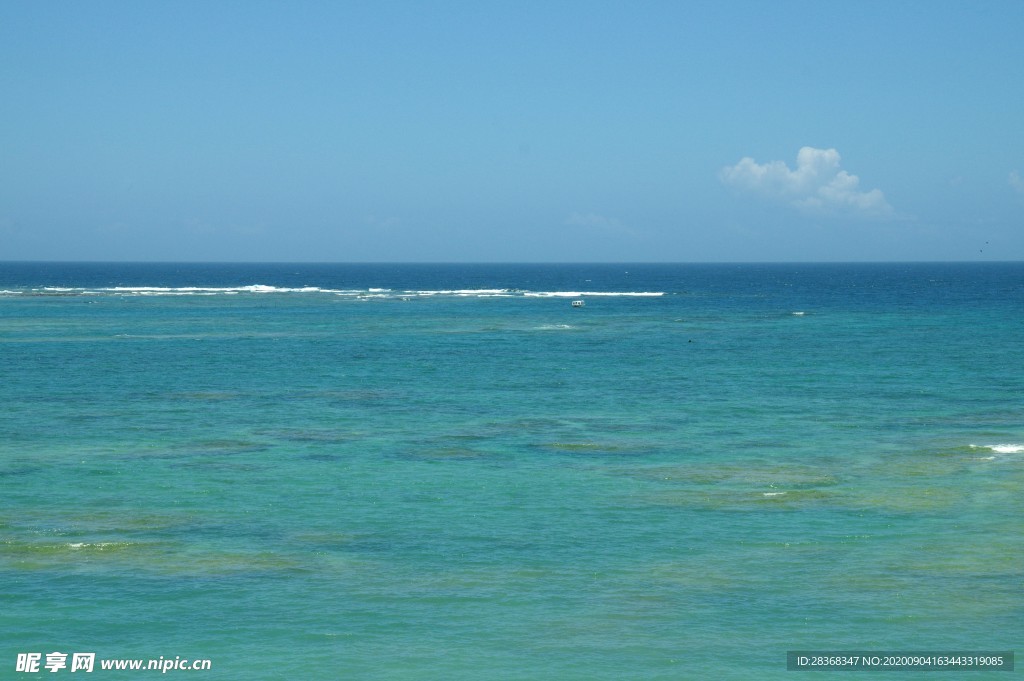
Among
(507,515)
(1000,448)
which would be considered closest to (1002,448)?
(1000,448)

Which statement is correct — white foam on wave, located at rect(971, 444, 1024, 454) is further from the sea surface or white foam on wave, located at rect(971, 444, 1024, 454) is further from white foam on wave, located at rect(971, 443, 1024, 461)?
the sea surface

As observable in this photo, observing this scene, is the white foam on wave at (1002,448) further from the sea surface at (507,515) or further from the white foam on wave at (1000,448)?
the sea surface at (507,515)

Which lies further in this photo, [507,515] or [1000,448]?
[1000,448]

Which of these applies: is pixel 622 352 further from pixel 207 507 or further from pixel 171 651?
pixel 171 651

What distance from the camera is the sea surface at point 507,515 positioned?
18781 millimetres

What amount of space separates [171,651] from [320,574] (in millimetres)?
4144

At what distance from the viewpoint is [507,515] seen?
27.2 m

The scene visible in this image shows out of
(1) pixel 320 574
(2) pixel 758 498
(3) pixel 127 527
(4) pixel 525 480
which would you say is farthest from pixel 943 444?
(3) pixel 127 527

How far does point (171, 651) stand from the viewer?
18312 millimetres

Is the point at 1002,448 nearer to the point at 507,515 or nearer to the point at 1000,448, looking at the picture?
the point at 1000,448

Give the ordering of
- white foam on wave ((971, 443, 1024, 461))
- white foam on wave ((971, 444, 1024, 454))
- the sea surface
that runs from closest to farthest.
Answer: the sea surface
white foam on wave ((971, 443, 1024, 461))
white foam on wave ((971, 444, 1024, 454))

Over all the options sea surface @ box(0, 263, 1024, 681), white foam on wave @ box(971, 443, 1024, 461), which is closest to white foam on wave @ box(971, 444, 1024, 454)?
white foam on wave @ box(971, 443, 1024, 461)

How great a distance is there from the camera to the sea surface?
18.8 meters

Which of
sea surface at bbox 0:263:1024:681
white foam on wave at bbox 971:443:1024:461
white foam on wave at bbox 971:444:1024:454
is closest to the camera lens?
sea surface at bbox 0:263:1024:681
